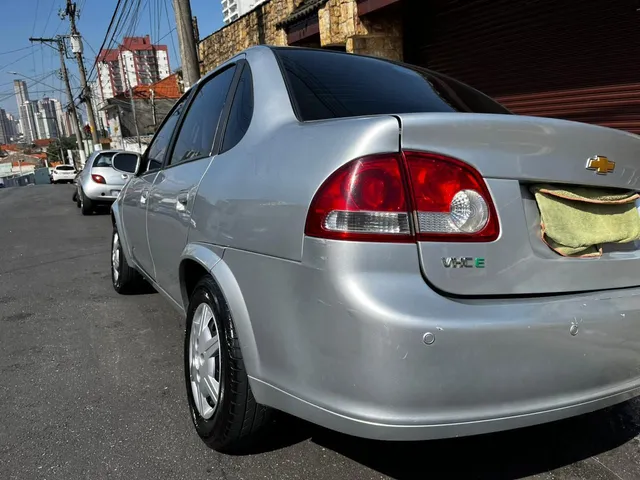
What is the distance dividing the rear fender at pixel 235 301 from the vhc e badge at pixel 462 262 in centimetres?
77

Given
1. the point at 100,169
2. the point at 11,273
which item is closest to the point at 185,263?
the point at 11,273

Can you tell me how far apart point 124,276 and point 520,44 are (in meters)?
5.88

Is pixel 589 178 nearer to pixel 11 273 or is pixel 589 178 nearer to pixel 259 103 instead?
pixel 259 103

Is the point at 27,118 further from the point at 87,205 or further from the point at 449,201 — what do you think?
the point at 449,201

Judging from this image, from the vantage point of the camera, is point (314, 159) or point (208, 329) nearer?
point (314, 159)

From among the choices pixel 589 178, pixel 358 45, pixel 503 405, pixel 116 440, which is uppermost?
pixel 358 45

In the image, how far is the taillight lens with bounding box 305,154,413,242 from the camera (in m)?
1.56

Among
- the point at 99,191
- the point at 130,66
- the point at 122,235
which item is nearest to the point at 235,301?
the point at 122,235

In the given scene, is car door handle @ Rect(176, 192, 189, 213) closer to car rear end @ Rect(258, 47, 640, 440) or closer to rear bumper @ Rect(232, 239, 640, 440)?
rear bumper @ Rect(232, 239, 640, 440)

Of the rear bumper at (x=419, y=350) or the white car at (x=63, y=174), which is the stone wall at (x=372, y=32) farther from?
the white car at (x=63, y=174)

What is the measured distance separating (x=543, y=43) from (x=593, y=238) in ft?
19.5

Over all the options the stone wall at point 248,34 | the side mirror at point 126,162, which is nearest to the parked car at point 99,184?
the stone wall at point 248,34

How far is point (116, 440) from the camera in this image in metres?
2.43

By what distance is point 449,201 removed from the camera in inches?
62.7
